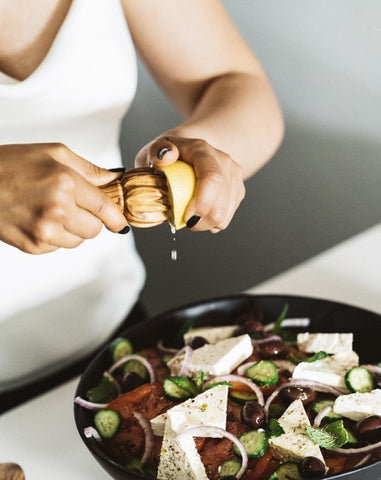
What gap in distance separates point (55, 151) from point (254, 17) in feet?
4.62

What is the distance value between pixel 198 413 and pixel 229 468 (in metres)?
0.09

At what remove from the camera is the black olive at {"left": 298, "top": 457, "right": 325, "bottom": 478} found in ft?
2.68

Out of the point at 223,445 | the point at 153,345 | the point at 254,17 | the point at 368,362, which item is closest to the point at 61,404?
the point at 153,345

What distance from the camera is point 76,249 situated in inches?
50.9

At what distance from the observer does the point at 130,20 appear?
4.50ft

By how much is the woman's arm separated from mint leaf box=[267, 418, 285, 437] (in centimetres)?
55

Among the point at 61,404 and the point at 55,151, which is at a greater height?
the point at 55,151

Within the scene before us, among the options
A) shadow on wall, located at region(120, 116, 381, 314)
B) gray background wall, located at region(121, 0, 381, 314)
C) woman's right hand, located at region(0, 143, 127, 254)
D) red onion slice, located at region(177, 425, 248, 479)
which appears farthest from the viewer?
shadow on wall, located at region(120, 116, 381, 314)

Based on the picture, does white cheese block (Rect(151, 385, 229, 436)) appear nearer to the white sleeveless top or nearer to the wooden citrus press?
the wooden citrus press

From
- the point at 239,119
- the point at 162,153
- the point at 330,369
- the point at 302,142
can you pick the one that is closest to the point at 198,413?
the point at 330,369

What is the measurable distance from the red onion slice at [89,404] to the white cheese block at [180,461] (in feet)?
0.50

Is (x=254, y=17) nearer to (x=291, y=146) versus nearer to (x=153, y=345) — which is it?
Result: (x=291, y=146)

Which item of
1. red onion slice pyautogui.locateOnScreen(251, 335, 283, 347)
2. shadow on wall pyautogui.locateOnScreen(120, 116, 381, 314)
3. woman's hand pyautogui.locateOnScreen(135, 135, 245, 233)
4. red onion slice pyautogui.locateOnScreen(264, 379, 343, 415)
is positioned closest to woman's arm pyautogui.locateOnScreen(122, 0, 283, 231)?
woman's hand pyautogui.locateOnScreen(135, 135, 245, 233)

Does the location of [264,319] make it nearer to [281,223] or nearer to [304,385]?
[304,385]
